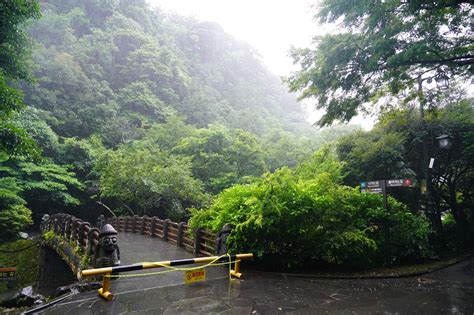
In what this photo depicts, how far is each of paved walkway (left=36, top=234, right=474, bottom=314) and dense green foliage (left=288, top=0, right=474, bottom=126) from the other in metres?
4.58

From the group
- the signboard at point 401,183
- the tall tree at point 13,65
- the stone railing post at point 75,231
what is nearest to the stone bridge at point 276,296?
the signboard at point 401,183

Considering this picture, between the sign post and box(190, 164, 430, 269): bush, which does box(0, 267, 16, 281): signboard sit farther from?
the sign post

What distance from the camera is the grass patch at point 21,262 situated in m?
15.3

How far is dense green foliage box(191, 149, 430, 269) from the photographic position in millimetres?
7512

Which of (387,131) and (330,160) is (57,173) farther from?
(387,131)

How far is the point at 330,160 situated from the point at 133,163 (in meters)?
12.8

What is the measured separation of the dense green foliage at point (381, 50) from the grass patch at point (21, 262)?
58.3ft

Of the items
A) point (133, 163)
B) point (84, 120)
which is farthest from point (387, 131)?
point (84, 120)

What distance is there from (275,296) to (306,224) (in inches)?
98.0

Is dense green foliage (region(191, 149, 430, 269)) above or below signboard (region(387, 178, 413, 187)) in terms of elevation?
below

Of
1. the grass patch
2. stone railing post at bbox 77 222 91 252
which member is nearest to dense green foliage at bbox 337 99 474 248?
stone railing post at bbox 77 222 91 252

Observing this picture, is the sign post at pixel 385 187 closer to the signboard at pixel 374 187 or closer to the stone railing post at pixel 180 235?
the signboard at pixel 374 187

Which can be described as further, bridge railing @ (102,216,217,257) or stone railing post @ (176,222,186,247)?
stone railing post @ (176,222,186,247)

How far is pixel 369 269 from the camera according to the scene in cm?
795
